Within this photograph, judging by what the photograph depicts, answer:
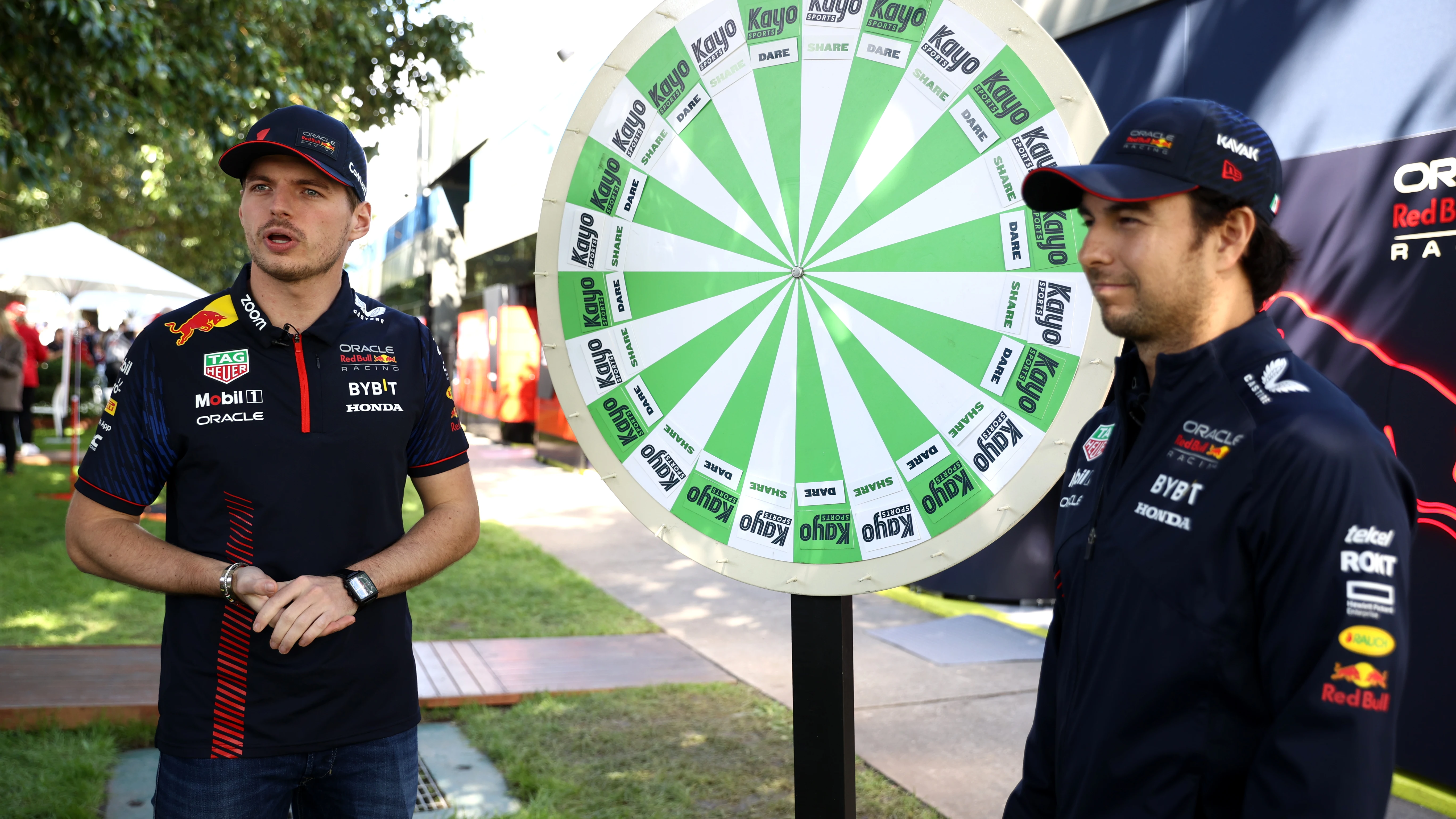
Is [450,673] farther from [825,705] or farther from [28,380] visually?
[28,380]

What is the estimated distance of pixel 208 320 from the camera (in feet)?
6.77

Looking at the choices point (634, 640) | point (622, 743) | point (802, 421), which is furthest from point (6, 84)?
point (802, 421)

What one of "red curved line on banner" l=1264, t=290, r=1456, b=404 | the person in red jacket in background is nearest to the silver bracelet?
"red curved line on banner" l=1264, t=290, r=1456, b=404

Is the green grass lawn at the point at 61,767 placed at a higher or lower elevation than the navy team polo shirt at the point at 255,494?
lower

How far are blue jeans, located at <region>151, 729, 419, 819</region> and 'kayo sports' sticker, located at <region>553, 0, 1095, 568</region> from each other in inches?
30.2

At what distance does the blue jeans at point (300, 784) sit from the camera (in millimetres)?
1923

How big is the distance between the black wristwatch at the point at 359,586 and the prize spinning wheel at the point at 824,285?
60 centimetres

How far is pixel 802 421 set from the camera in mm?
2336

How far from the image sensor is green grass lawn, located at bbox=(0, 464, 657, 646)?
6238 millimetres

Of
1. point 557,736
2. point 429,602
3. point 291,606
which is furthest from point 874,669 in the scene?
point 291,606

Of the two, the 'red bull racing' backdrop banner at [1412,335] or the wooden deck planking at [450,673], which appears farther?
the wooden deck planking at [450,673]

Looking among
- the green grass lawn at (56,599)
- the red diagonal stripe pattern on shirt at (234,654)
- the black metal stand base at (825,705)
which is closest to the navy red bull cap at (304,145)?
the red diagonal stripe pattern on shirt at (234,654)

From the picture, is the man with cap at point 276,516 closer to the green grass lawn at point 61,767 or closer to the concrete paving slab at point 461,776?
the concrete paving slab at point 461,776

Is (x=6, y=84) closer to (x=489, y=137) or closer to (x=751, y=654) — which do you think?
(x=751, y=654)
